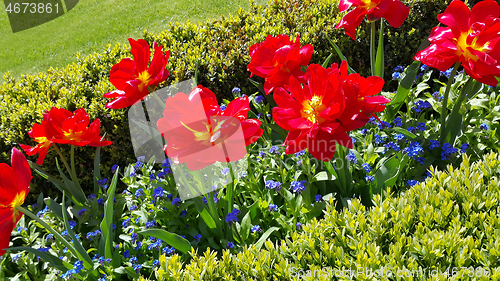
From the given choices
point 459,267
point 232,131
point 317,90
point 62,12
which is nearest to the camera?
point 459,267

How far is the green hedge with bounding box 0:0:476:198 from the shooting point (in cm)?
344

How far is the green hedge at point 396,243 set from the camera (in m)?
1.42

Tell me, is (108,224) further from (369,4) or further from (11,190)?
(369,4)

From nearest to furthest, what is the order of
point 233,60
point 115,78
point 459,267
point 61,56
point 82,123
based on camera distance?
point 459,267 → point 115,78 → point 82,123 → point 233,60 → point 61,56

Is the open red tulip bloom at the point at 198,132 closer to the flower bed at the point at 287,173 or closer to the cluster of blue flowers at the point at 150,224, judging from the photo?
the flower bed at the point at 287,173

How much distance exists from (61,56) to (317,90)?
7.86 metres

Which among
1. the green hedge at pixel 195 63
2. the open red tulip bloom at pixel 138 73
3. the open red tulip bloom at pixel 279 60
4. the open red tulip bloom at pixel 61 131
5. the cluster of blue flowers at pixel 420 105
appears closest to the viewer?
the open red tulip bloom at pixel 138 73

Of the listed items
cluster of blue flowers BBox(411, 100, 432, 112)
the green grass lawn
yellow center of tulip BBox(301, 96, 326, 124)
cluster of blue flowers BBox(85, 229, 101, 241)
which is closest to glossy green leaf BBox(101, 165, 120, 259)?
cluster of blue flowers BBox(85, 229, 101, 241)

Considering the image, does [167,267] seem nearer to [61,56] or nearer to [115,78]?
[115,78]

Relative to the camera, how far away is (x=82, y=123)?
2115 millimetres

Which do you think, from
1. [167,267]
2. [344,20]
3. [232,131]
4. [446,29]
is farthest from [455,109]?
[167,267]

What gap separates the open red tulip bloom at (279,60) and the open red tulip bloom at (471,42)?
2.14ft

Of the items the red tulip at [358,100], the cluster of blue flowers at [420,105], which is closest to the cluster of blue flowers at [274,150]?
the red tulip at [358,100]

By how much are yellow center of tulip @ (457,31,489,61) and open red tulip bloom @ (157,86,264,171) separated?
3.90 ft
